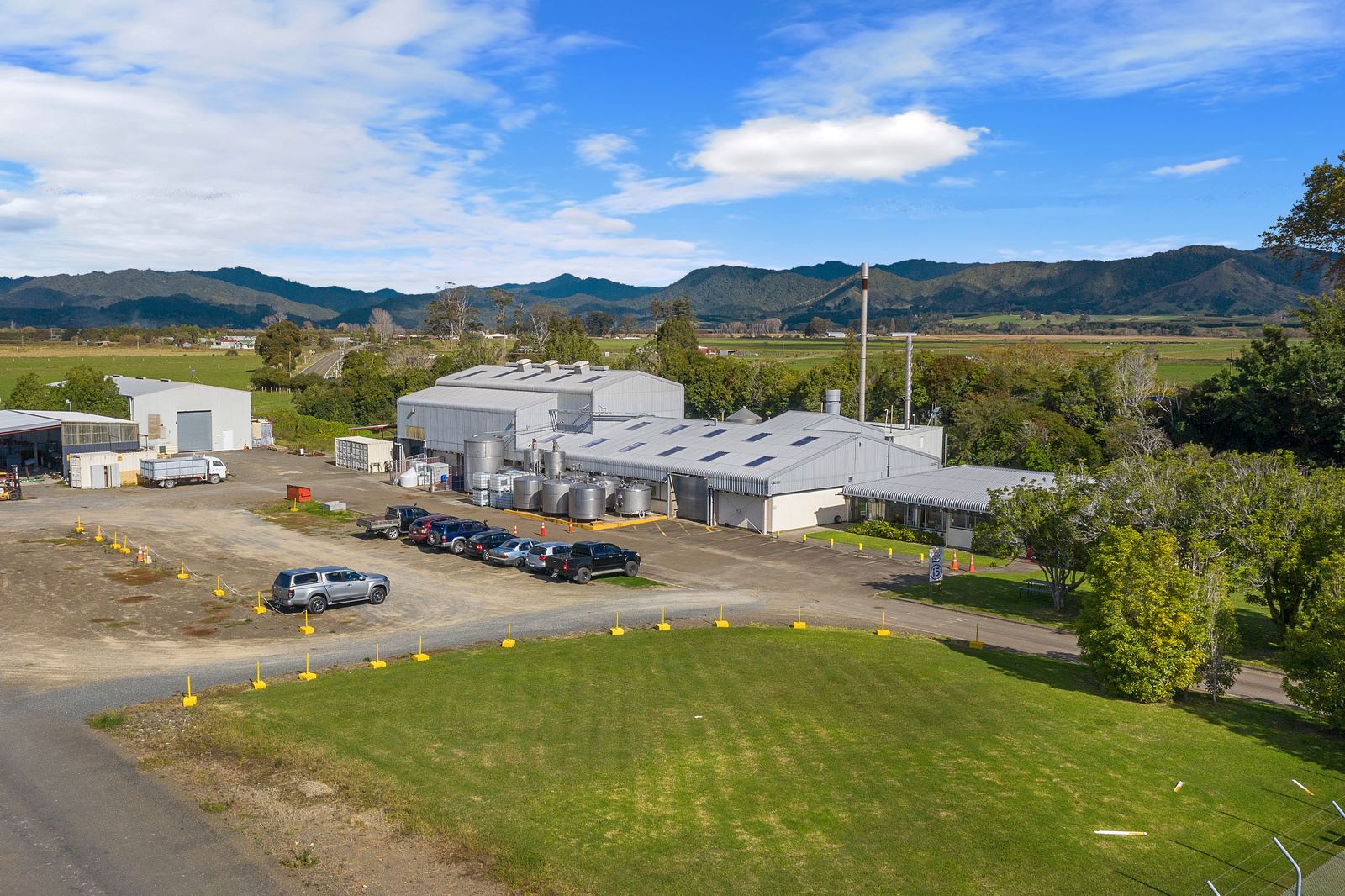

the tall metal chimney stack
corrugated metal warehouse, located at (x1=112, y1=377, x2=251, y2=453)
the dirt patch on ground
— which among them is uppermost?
the tall metal chimney stack

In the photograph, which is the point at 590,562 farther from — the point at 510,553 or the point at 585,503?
the point at 585,503

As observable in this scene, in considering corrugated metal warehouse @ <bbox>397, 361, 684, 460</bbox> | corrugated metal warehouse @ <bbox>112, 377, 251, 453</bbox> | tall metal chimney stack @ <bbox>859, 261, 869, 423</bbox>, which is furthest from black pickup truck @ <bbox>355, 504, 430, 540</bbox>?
corrugated metal warehouse @ <bbox>112, 377, 251, 453</bbox>

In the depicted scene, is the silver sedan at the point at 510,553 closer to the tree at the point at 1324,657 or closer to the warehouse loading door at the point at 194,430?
the tree at the point at 1324,657

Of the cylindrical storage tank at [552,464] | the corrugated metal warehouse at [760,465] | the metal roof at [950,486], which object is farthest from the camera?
the cylindrical storage tank at [552,464]

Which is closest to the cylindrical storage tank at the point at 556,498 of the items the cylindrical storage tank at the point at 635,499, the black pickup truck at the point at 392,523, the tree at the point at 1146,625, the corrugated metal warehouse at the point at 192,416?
the cylindrical storage tank at the point at 635,499

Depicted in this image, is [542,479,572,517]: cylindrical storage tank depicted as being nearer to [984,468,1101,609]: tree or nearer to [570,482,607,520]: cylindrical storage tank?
[570,482,607,520]: cylindrical storage tank

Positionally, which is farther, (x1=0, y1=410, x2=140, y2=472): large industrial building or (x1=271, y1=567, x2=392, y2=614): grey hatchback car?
(x1=0, y1=410, x2=140, y2=472): large industrial building

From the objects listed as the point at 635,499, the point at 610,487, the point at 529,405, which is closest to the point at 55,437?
the point at 529,405
